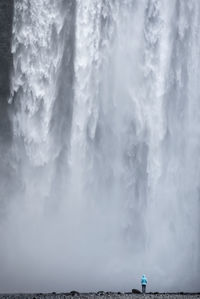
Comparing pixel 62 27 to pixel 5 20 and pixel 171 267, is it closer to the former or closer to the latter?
pixel 5 20

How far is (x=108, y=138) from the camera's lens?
3831 cm

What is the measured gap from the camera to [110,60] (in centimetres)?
3891

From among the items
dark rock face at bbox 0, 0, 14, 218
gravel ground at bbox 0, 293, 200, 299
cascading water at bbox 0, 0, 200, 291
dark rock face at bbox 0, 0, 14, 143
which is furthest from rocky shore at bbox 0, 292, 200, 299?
dark rock face at bbox 0, 0, 14, 143

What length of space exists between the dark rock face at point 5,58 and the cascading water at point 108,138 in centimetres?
85

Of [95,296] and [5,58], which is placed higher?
[5,58]

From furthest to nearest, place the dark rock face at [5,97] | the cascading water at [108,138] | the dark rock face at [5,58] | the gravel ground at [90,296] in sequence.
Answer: the dark rock face at [5,58]
the dark rock face at [5,97]
the cascading water at [108,138]
the gravel ground at [90,296]

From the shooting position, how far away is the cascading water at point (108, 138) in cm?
3578

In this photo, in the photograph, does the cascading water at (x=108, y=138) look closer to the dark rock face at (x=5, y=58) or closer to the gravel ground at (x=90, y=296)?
the dark rock face at (x=5, y=58)

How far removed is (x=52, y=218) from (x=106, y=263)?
3.36 metres

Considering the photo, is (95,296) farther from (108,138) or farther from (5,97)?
(5,97)

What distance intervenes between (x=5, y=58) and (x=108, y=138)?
22.7 ft

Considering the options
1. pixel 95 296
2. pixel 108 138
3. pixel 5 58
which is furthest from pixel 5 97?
pixel 95 296

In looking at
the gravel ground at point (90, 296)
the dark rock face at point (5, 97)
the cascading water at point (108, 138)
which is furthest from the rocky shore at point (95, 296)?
the dark rock face at point (5, 97)

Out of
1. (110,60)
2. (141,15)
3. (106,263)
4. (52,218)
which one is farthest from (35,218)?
(141,15)
